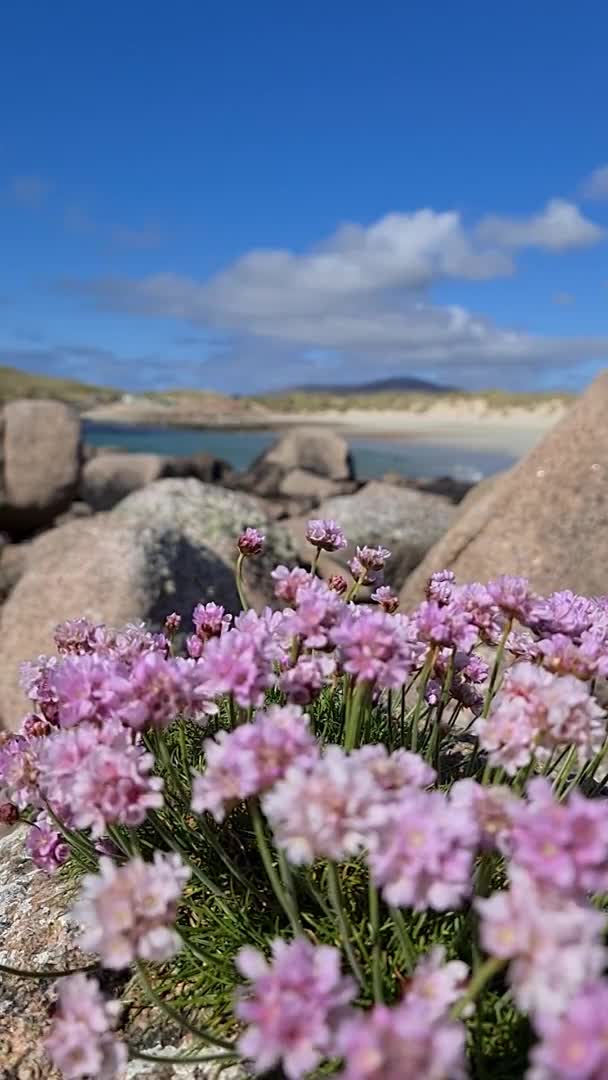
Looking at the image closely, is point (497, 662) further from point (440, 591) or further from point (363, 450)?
point (363, 450)

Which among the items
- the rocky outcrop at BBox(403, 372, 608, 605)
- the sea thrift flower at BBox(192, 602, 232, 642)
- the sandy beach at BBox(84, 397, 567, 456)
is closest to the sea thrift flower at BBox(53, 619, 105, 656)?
the sea thrift flower at BBox(192, 602, 232, 642)

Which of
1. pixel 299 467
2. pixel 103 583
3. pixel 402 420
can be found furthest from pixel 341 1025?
pixel 402 420

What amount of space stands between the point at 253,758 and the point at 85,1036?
1.98ft

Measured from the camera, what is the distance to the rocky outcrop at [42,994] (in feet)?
8.22

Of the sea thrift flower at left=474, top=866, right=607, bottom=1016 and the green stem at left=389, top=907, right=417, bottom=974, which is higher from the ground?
the sea thrift flower at left=474, top=866, right=607, bottom=1016

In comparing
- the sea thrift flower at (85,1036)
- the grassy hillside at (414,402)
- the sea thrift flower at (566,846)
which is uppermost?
the grassy hillside at (414,402)

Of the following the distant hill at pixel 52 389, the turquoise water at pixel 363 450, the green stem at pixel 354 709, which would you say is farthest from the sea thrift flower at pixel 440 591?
the distant hill at pixel 52 389

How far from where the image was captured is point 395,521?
1316cm

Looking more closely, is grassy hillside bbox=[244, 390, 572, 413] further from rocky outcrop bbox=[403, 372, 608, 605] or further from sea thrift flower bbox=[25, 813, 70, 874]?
sea thrift flower bbox=[25, 813, 70, 874]

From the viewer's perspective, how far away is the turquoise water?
4122 centimetres

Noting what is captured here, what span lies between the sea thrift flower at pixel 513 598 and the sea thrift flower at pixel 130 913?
118 cm

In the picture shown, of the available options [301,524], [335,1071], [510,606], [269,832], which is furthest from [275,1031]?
[301,524]

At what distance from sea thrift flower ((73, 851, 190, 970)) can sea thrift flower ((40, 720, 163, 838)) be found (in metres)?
0.21

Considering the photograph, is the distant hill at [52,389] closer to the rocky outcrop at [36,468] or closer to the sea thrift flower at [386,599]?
the rocky outcrop at [36,468]
